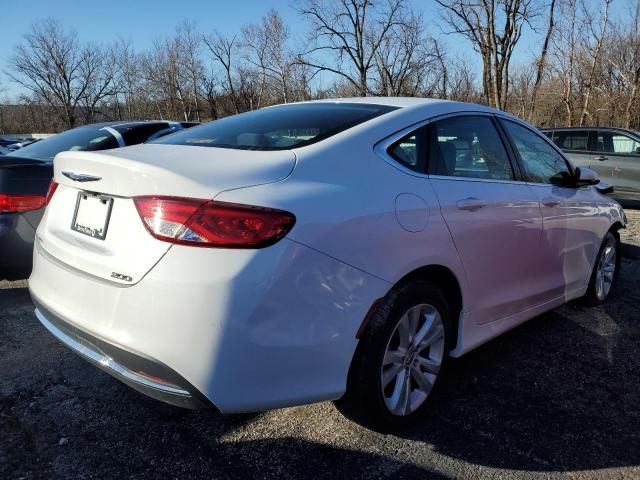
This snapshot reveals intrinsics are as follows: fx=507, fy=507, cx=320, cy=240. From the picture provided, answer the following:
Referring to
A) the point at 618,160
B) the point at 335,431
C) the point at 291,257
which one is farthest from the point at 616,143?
the point at 291,257

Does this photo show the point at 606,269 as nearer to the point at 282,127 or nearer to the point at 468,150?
the point at 468,150

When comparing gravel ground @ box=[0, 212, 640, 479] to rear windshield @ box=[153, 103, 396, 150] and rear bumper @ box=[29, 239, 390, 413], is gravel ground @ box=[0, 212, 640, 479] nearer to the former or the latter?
rear bumper @ box=[29, 239, 390, 413]

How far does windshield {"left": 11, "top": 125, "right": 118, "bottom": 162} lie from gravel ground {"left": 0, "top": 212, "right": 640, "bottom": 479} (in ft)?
8.61

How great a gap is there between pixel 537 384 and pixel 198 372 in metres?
2.12

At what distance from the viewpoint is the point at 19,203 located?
3867 millimetres

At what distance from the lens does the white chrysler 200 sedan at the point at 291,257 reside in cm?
181

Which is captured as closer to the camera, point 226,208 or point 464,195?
point 226,208

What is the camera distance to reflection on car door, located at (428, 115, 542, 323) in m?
2.58

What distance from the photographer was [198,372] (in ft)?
5.93

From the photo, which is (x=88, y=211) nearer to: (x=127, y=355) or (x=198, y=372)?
(x=127, y=355)

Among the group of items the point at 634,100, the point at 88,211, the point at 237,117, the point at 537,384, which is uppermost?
the point at 634,100

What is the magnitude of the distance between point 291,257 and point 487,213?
1.36 m

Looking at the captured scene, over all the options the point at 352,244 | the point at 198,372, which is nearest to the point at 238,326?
the point at 198,372

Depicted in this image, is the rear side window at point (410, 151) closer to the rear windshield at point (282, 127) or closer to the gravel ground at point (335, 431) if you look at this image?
the rear windshield at point (282, 127)
